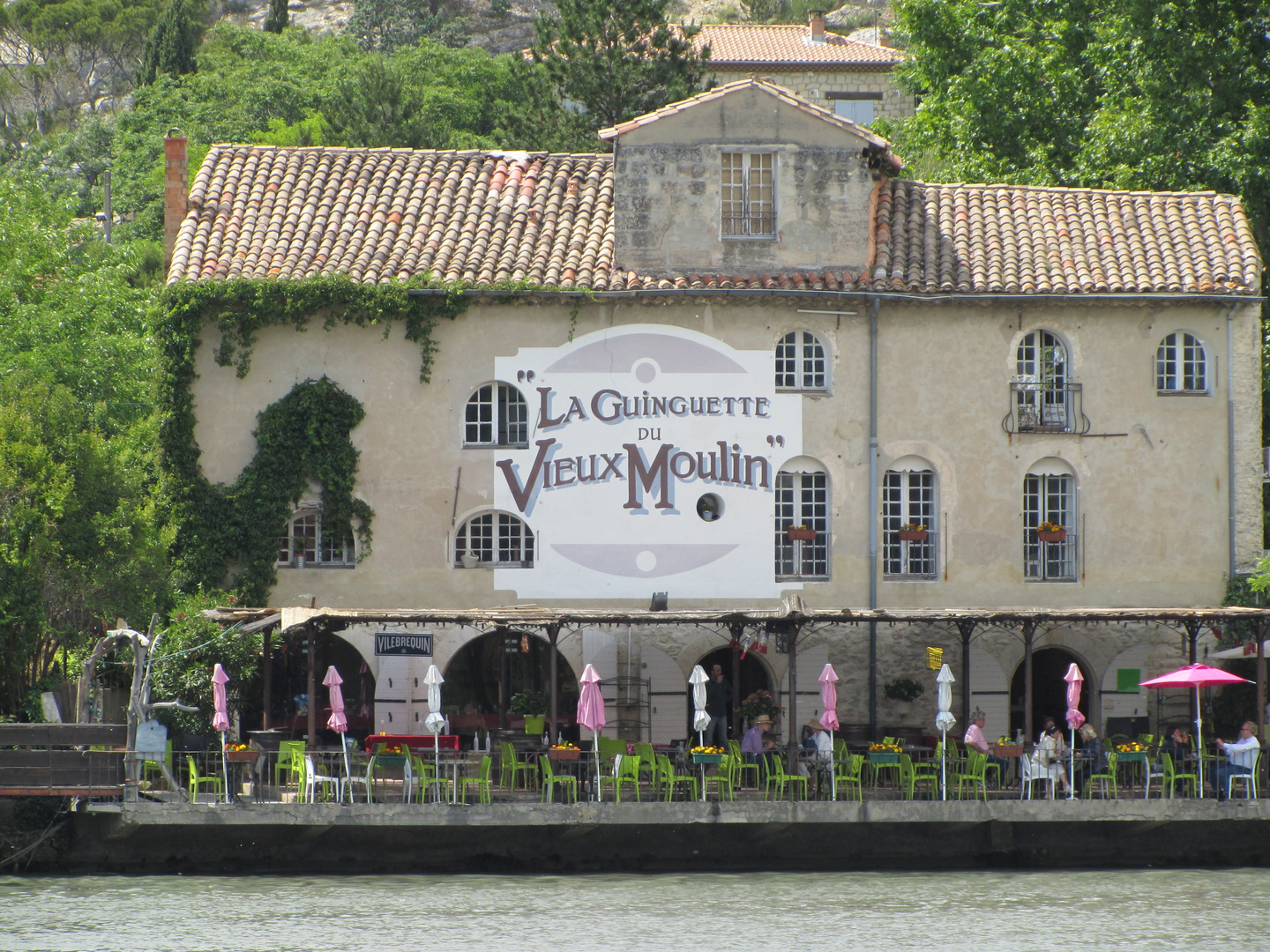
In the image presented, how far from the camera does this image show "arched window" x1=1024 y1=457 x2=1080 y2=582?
2908cm

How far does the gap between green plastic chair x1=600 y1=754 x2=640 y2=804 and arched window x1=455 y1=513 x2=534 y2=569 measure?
5.09 metres

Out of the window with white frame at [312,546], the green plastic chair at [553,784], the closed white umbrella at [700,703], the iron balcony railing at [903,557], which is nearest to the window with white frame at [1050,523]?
the iron balcony railing at [903,557]

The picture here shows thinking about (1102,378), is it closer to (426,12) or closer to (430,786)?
(430,786)

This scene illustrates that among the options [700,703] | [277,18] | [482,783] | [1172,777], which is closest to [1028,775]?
[1172,777]

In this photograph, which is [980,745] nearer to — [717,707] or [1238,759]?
[1238,759]

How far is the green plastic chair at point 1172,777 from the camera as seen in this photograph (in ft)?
81.9

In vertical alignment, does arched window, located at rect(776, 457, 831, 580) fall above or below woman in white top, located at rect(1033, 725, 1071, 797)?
above

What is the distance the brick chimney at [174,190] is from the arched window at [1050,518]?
1574 cm

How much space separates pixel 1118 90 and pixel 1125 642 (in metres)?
14.8

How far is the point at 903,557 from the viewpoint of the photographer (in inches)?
1139

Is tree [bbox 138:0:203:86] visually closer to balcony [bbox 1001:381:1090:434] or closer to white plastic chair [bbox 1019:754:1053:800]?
balcony [bbox 1001:381:1090:434]

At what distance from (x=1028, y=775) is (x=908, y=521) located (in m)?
5.61

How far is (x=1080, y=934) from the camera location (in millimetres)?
20047

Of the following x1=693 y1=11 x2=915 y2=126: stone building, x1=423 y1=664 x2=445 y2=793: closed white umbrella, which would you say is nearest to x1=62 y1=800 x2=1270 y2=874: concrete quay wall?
x1=423 y1=664 x2=445 y2=793: closed white umbrella
